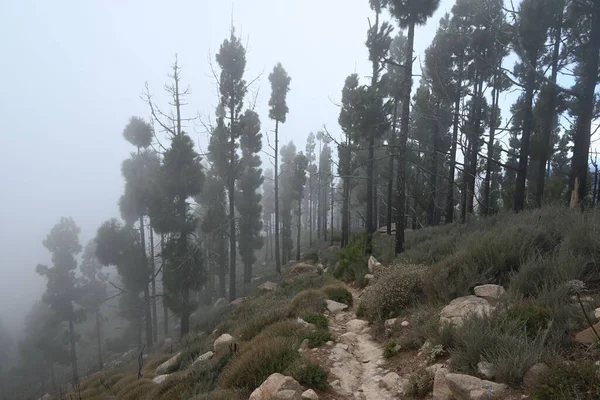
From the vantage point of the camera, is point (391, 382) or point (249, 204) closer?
point (391, 382)

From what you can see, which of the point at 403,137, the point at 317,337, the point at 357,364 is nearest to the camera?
the point at 357,364

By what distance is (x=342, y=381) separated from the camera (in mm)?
4355

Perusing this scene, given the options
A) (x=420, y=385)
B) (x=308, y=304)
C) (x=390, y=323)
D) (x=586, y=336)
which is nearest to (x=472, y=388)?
(x=420, y=385)

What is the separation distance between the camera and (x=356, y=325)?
6.24 metres

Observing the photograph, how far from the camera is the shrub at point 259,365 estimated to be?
4465 millimetres

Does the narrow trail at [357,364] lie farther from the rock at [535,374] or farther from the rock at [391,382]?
the rock at [535,374]

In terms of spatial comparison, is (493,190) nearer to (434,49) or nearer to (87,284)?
(434,49)

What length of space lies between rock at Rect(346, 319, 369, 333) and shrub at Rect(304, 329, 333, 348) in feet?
2.38

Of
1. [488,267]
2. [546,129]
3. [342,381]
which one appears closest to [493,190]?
[546,129]

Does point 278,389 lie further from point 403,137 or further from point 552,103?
point 552,103

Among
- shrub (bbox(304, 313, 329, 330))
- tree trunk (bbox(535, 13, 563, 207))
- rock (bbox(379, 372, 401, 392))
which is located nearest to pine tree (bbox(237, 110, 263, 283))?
tree trunk (bbox(535, 13, 563, 207))

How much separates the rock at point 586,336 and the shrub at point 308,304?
4.57 meters

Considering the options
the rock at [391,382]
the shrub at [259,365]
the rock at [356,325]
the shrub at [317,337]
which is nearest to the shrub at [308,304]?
the rock at [356,325]

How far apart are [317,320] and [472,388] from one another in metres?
3.65
